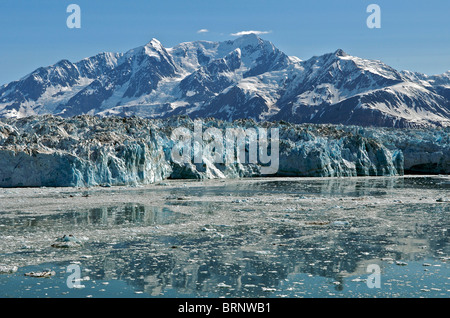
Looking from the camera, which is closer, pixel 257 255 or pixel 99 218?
pixel 257 255

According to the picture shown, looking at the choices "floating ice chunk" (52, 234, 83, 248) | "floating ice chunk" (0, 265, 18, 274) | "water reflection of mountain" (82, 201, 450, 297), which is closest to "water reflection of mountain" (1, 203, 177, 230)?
"floating ice chunk" (52, 234, 83, 248)

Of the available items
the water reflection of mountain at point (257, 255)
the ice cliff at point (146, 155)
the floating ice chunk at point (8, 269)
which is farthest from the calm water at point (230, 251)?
the ice cliff at point (146, 155)

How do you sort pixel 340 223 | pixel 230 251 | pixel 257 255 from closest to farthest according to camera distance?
pixel 257 255, pixel 230 251, pixel 340 223

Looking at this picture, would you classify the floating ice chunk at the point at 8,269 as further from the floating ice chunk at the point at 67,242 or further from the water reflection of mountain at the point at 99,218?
the water reflection of mountain at the point at 99,218

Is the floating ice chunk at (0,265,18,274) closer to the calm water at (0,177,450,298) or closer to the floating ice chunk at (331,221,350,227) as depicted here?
the calm water at (0,177,450,298)

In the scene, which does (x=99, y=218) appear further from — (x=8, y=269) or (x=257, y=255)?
(x=257, y=255)

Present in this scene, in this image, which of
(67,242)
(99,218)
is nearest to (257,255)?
(67,242)
